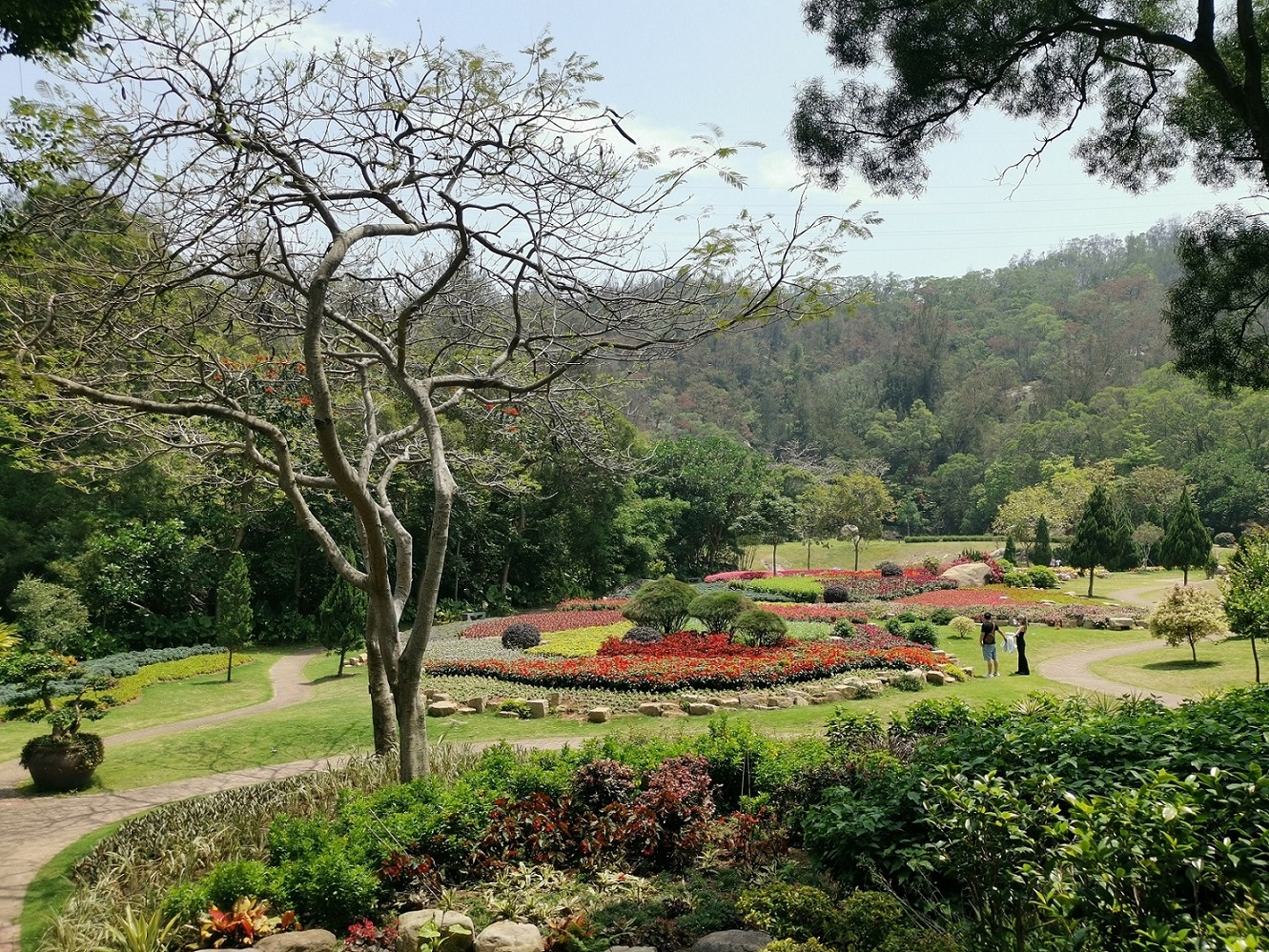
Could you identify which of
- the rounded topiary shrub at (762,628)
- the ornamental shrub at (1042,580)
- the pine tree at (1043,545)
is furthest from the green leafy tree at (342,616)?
the pine tree at (1043,545)

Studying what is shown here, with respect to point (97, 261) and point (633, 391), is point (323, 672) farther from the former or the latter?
point (633, 391)

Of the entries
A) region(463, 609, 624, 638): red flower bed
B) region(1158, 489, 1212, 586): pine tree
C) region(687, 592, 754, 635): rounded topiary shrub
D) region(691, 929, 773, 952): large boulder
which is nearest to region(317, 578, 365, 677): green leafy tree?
region(463, 609, 624, 638): red flower bed

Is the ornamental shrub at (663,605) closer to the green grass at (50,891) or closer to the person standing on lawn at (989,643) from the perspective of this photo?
the person standing on lawn at (989,643)

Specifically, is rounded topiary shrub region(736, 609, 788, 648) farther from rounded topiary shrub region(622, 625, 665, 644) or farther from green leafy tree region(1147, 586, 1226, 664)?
green leafy tree region(1147, 586, 1226, 664)

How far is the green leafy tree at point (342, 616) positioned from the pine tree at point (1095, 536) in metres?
24.5

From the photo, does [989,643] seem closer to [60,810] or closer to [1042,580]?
[60,810]

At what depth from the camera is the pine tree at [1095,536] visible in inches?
1117

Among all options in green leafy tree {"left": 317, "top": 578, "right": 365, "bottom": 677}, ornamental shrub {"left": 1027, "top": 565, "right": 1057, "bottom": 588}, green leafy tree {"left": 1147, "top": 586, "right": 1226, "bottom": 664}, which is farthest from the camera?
ornamental shrub {"left": 1027, "top": 565, "right": 1057, "bottom": 588}

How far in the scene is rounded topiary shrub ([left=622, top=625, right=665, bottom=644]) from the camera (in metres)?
16.2

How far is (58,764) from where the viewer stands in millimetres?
8578

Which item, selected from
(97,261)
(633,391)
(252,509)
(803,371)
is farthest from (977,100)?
(803,371)

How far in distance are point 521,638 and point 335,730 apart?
22.5 feet

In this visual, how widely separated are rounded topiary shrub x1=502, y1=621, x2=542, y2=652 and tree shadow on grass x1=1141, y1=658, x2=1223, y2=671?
12.0 metres

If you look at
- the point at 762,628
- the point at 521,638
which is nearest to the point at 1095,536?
the point at 762,628
